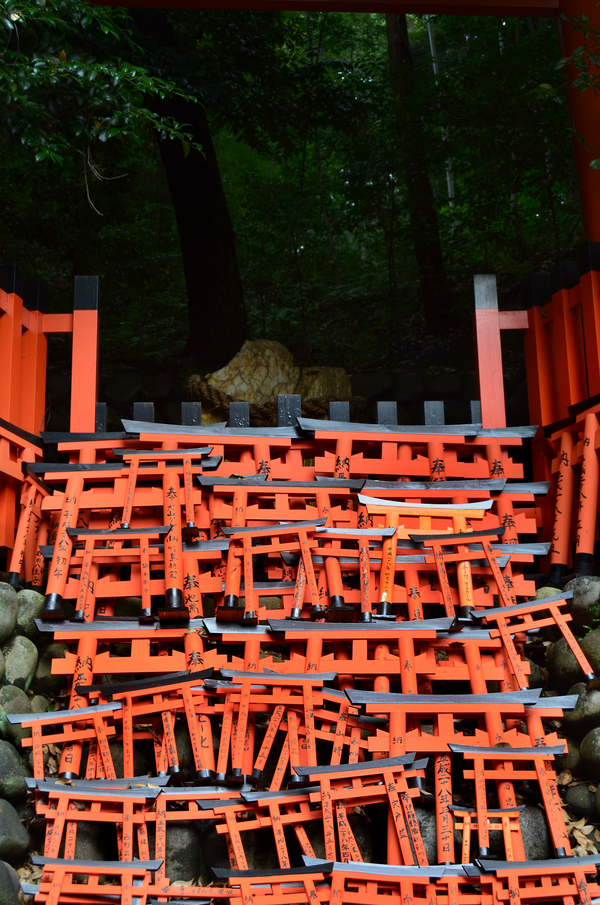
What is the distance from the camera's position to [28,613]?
4559mm

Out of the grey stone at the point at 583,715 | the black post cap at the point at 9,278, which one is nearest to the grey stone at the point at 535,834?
the grey stone at the point at 583,715

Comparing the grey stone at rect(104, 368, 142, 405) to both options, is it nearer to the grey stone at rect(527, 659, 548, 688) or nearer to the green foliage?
the green foliage

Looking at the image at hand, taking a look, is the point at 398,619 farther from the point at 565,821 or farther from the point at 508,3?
the point at 508,3

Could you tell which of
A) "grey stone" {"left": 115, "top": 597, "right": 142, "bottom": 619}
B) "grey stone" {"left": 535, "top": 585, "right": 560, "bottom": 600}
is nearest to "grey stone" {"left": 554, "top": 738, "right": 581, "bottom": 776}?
"grey stone" {"left": 535, "top": 585, "right": 560, "bottom": 600}

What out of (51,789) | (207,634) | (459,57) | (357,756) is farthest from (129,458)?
(459,57)

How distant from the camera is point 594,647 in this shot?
4.42 meters

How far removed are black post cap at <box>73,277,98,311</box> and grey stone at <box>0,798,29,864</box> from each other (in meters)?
3.22

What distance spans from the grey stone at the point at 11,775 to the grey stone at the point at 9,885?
0.36 meters

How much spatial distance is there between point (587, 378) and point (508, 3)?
416 cm

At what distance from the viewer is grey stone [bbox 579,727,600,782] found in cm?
408

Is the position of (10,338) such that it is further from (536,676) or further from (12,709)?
(536,676)

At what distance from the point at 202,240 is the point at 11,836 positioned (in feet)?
22.0

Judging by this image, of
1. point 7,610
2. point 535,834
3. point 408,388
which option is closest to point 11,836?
point 7,610

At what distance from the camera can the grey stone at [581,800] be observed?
411 cm
